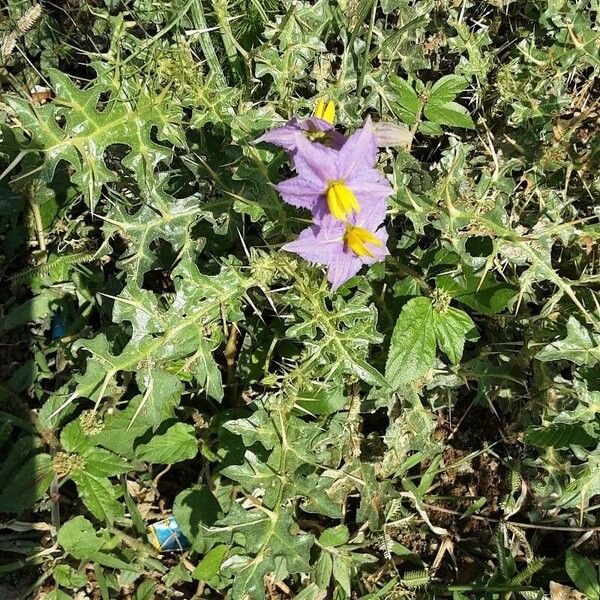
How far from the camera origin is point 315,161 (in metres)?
1.55

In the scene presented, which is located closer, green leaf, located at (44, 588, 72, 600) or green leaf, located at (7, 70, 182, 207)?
green leaf, located at (7, 70, 182, 207)

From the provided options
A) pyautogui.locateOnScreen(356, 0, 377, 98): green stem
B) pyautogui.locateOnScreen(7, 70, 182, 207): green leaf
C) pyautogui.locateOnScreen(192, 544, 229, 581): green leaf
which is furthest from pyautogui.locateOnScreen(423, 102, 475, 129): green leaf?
pyautogui.locateOnScreen(192, 544, 229, 581): green leaf

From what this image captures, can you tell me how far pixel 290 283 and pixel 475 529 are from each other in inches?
43.7

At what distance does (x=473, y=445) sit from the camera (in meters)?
2.44

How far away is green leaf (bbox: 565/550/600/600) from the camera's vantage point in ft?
7.07

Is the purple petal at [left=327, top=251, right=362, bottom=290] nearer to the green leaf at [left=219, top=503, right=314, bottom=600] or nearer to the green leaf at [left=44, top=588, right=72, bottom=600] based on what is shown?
the green leaf at [left=219, top=503, right=314, bottom=600]

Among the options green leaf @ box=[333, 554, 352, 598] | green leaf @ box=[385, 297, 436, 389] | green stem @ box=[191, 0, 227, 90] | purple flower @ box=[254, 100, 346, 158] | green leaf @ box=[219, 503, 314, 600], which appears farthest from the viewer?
green leaf @ box=[333, 554, 352, 598]

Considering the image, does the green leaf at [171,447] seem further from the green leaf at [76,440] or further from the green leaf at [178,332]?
the green leaf at [178,332]

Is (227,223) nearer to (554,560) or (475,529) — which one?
(475,529)

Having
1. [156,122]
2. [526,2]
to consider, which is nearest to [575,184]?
[526,2]

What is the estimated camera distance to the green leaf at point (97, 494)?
7.15ft

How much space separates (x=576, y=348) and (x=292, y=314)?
30.3 inches

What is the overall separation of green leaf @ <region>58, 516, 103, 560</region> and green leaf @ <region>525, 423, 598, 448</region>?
138 cm

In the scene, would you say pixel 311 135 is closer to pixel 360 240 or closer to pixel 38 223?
pixel 360 240
